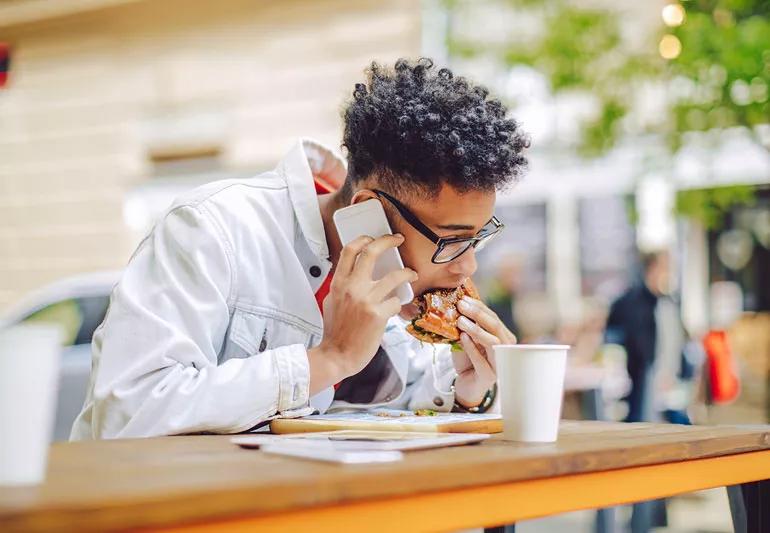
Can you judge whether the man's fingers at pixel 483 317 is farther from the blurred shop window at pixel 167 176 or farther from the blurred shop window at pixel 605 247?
the blurred shop window at pixel 167 176

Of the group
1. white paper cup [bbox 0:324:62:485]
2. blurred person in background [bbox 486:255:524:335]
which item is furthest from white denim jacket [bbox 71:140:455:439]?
blurred person in background [bbox 486:255:524:335]

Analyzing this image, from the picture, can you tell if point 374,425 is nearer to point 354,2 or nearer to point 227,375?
point 227,375

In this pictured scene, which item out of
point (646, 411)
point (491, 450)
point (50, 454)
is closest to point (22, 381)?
point (50, 454)

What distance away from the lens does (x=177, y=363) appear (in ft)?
6.44

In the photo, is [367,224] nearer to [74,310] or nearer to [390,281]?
[390,281]

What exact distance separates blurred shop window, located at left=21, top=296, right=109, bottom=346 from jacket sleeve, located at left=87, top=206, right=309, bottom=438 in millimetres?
4241

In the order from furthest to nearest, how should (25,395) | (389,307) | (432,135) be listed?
(432,135), (389,307), (25,395)

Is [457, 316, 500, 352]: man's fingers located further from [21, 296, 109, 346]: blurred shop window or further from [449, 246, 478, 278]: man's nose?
[21, 296, 109, 346]: blurred shop window

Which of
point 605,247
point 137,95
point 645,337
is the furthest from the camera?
point 137,95

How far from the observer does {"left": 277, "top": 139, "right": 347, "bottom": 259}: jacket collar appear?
2.42 meters

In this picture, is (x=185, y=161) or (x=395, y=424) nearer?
(x=395, y=424)

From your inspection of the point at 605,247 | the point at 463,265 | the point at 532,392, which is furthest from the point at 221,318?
the point at 605,247

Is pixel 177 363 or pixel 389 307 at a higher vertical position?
pixel 389 307

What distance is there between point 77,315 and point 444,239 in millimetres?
4534
